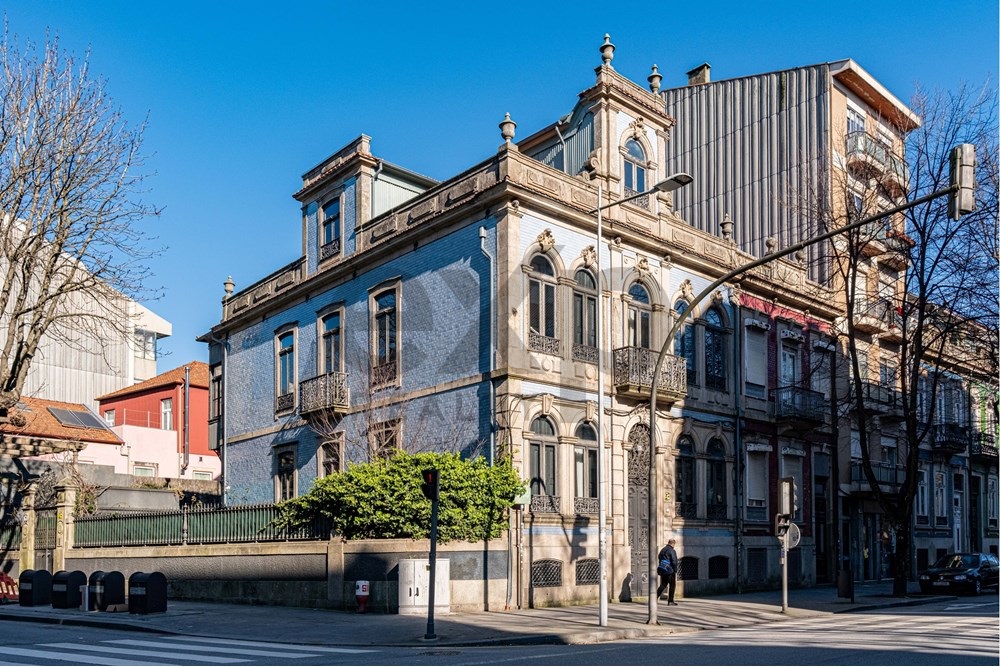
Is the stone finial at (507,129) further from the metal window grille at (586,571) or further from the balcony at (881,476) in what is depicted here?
the balcony at (881,476)

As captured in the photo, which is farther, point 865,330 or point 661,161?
point 865,330

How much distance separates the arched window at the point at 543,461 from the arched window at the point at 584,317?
2212mm

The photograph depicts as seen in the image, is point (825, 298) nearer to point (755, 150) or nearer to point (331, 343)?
point (755, 150)

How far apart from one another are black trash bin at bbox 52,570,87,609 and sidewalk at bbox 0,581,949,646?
26cm

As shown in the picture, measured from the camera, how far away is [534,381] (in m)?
24.5

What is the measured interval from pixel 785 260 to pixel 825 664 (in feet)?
78.9

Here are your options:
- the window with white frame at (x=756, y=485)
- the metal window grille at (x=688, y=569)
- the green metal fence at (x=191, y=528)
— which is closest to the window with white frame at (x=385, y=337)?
the green metal fence at (x=191, y=528)

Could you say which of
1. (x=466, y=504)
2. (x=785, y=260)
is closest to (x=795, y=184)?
(x=785, y=260)

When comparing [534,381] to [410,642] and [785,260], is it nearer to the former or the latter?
[410,642]

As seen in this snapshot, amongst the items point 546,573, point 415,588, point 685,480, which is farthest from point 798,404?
point 415,588

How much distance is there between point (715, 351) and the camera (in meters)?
30.6

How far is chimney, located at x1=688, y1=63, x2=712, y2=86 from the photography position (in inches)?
1764

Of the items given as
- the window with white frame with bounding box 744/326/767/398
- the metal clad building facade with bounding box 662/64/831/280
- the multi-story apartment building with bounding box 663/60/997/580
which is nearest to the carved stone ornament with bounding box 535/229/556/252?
the multi-story apartment building with bounding box 663/60/997/580

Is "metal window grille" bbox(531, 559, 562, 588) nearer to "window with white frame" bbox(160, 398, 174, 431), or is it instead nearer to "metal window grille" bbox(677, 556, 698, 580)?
"metal window grille" bbox(677, 556, 698, 580)
